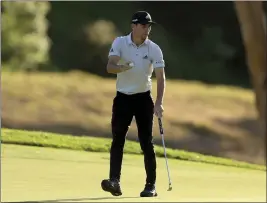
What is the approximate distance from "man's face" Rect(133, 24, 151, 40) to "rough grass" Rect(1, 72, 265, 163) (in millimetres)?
27563

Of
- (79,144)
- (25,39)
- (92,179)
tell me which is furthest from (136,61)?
(25,39)

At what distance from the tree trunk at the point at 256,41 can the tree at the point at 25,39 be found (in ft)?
79.5

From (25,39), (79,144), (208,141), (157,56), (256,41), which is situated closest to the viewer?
(157,56)

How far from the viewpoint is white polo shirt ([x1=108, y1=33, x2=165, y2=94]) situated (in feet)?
19.0

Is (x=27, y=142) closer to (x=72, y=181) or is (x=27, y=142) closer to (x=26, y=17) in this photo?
(x=72, y=181)

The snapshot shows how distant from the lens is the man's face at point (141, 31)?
5.83 m

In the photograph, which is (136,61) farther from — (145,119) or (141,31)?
(145,119)

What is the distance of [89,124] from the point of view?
129 feet

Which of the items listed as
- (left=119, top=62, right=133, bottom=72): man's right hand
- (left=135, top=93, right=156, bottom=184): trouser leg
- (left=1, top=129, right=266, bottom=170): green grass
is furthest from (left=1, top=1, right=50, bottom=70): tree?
(left=119, top=62, right=133, bottom=72): man's right hand

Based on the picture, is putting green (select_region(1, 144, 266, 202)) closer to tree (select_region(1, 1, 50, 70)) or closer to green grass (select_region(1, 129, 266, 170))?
green grass (select_region(1, 129, 266, 170))

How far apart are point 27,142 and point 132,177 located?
163 inches

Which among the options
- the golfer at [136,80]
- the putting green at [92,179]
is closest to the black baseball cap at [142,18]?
the golfer at [136,80]

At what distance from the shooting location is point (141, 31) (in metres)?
5.85

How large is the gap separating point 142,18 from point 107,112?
28.6 metres
